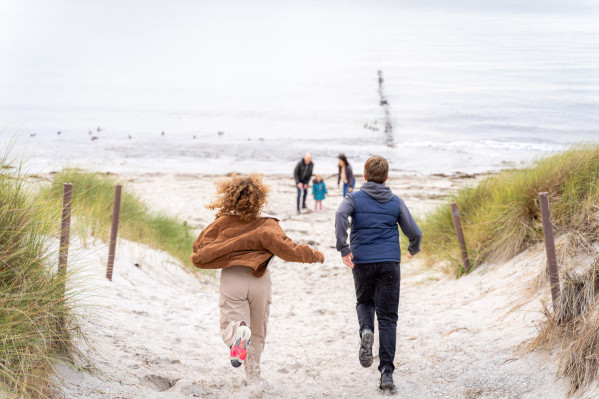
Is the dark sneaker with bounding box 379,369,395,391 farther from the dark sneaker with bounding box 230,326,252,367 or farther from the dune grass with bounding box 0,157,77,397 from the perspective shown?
the dune grass with bounding box 0,157,77,397

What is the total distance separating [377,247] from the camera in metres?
4.57

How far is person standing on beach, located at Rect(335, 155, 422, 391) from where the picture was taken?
4578mm

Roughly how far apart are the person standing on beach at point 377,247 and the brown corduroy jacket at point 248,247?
0.43 meters

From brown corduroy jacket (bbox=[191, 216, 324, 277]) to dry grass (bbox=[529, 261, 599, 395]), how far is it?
6.52 feet

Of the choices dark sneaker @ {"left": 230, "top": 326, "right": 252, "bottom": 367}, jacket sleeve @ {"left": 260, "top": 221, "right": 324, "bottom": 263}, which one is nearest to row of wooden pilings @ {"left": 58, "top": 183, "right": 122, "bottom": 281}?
dark sneaker @ {"left": 230, "top": 326, "right": 252, "bottom": 367}

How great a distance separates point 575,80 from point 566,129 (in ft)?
90.1

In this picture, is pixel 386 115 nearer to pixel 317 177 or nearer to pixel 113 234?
pixel 317 177

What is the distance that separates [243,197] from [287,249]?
0.52m

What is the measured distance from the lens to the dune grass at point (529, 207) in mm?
6641

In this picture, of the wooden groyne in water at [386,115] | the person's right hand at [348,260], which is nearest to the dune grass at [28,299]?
the person's right hand at [348,260]

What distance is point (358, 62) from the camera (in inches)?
4045

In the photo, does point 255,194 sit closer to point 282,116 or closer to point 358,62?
point 282,116

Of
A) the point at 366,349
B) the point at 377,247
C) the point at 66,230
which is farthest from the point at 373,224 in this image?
the point at 66,230

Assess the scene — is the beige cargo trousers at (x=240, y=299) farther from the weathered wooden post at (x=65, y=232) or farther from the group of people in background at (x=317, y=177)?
the group of people in background at (x=317, y=177)
